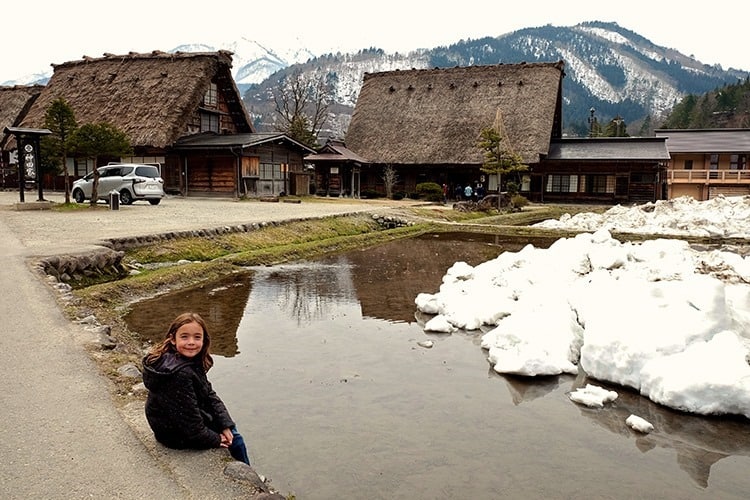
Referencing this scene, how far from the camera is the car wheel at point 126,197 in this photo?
74.6 feet

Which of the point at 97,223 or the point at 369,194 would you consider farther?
the point at 369,194

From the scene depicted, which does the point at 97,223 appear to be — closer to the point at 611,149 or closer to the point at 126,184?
the point at 126,184

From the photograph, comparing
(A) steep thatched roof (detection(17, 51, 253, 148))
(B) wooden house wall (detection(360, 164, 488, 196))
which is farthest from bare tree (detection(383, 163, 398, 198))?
(A) steep thatched roof (detection(17, 51, 253, 148))

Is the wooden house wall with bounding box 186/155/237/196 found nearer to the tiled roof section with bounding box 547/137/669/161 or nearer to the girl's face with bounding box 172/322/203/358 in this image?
the tiled roof section with bounding box 547/137/669/161

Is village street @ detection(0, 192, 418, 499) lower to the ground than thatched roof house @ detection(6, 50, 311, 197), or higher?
lower

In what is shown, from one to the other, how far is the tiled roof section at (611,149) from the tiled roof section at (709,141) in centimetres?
394

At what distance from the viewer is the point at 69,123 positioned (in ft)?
66.6

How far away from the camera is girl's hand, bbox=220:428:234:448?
12.2ft

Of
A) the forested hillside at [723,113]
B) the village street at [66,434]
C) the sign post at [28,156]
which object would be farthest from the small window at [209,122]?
the forested hillside at [723,113]

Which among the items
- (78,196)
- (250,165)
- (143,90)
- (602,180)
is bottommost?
(78,196)

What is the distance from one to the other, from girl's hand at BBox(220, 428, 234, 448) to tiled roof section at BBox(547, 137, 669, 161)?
108 feet

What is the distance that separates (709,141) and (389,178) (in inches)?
841

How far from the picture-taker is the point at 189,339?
353 cm

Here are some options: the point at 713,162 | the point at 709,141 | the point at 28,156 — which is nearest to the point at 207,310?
the point at 28,156
